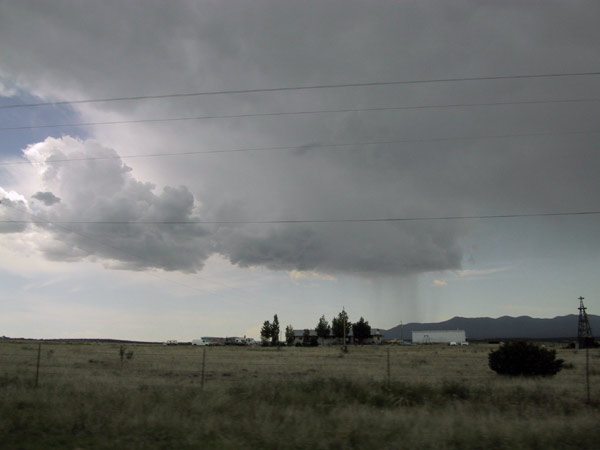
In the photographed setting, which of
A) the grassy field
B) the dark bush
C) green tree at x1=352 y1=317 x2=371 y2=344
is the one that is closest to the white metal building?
green tree at x1=352 y1=317 x2=371 y2=344

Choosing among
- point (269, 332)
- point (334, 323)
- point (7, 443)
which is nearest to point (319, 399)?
point (7, 443)

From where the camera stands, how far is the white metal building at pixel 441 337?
150 metres

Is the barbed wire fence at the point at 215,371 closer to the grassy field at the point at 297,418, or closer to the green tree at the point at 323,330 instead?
the grassy field at the point at 297,418

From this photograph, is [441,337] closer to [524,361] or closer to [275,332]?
[275,332]

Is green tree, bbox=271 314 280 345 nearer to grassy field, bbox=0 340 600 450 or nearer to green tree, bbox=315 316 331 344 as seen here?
green tree, bbox=315 316 331 344

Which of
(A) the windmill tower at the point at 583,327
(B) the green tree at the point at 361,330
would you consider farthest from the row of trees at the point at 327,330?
(A) the windmill tower at the point at 583,327

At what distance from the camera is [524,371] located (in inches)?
1117

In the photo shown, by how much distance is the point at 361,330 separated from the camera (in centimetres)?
15000

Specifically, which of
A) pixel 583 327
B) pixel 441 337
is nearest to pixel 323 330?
pixel 441 337

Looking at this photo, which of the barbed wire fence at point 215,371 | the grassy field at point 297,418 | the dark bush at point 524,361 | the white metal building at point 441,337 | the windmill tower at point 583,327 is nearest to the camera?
the grassy field at point 297,418

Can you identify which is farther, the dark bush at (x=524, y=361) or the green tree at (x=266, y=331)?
the green tree at (x=266, y=331)

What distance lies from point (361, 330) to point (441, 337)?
28.8m

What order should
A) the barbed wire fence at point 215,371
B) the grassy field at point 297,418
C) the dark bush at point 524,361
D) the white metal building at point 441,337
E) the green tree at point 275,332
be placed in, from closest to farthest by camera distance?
the grassy field at point 297,418 < the barbed wire fence at point 215,371 < the dark bush at point 524,361 < the green tree at point 275,332 < the white metal building at point 441,337

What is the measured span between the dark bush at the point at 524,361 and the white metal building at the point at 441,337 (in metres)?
126
